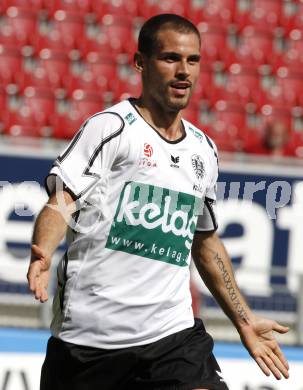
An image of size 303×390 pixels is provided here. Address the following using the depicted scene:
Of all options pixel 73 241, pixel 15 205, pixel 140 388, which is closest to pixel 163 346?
pixel 140 388

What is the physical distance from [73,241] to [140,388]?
0.58 metres

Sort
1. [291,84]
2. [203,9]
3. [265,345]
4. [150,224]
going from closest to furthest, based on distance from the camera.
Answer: [150,224]
[265,345]
[291,84]
[203,9]

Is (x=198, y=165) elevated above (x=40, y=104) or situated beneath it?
elevated above

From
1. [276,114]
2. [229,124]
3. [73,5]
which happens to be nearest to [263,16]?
[276,114]

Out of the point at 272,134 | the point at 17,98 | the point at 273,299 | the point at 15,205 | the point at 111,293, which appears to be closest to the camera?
the point at 111,293

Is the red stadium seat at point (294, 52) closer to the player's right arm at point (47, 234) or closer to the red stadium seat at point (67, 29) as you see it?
the red stadium seat at point (67, 29)

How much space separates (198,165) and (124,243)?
1.41 ft

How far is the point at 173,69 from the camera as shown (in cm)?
355

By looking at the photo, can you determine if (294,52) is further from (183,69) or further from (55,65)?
(183,69)

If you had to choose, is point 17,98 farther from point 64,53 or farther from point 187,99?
point 187,99

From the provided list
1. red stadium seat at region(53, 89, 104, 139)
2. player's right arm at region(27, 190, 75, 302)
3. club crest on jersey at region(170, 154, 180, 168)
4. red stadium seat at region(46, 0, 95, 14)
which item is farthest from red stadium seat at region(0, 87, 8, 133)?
player's right arm at region(27, 190, 75, 302)

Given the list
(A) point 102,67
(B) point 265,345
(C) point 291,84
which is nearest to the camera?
(B) point 265,345

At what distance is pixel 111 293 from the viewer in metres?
3.49

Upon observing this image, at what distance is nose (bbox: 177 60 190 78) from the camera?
3.53 meters
